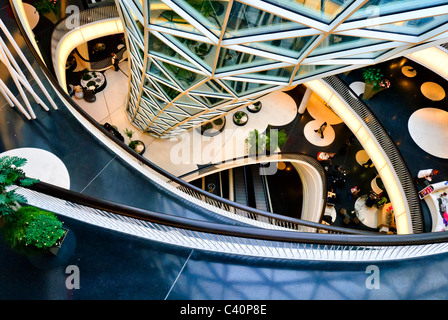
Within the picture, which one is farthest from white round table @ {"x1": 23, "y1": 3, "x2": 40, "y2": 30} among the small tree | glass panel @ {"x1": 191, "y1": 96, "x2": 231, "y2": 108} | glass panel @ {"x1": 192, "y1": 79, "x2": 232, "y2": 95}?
glass panel @ {"x1": 192, "y1": 79, "x2": 232, "y2": 95}

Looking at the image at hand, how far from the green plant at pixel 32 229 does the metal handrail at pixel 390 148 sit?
1120 centimetres

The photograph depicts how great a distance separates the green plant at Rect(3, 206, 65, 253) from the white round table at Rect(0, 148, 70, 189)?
7.41 feet

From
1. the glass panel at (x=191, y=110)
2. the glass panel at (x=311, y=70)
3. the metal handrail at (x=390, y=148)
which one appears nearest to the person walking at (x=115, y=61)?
the glass panel at (x=191, y=110)

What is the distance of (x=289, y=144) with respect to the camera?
1587 cm

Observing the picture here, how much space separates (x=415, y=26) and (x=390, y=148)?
7.32m

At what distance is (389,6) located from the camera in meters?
5.05

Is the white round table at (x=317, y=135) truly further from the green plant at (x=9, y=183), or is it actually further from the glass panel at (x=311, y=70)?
the green plant at (x=9, y=183)

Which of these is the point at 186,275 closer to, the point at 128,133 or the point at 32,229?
the point at 32,229

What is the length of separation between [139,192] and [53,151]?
6.87 feet

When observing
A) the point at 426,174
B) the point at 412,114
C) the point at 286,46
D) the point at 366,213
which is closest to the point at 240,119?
the point at 366,213

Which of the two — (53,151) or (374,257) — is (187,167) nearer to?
(53,151)

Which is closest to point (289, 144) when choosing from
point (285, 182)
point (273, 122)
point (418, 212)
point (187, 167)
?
point (273, 122)

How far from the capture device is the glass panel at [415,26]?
565 centimetres

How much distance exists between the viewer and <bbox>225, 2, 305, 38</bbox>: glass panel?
5352mm
